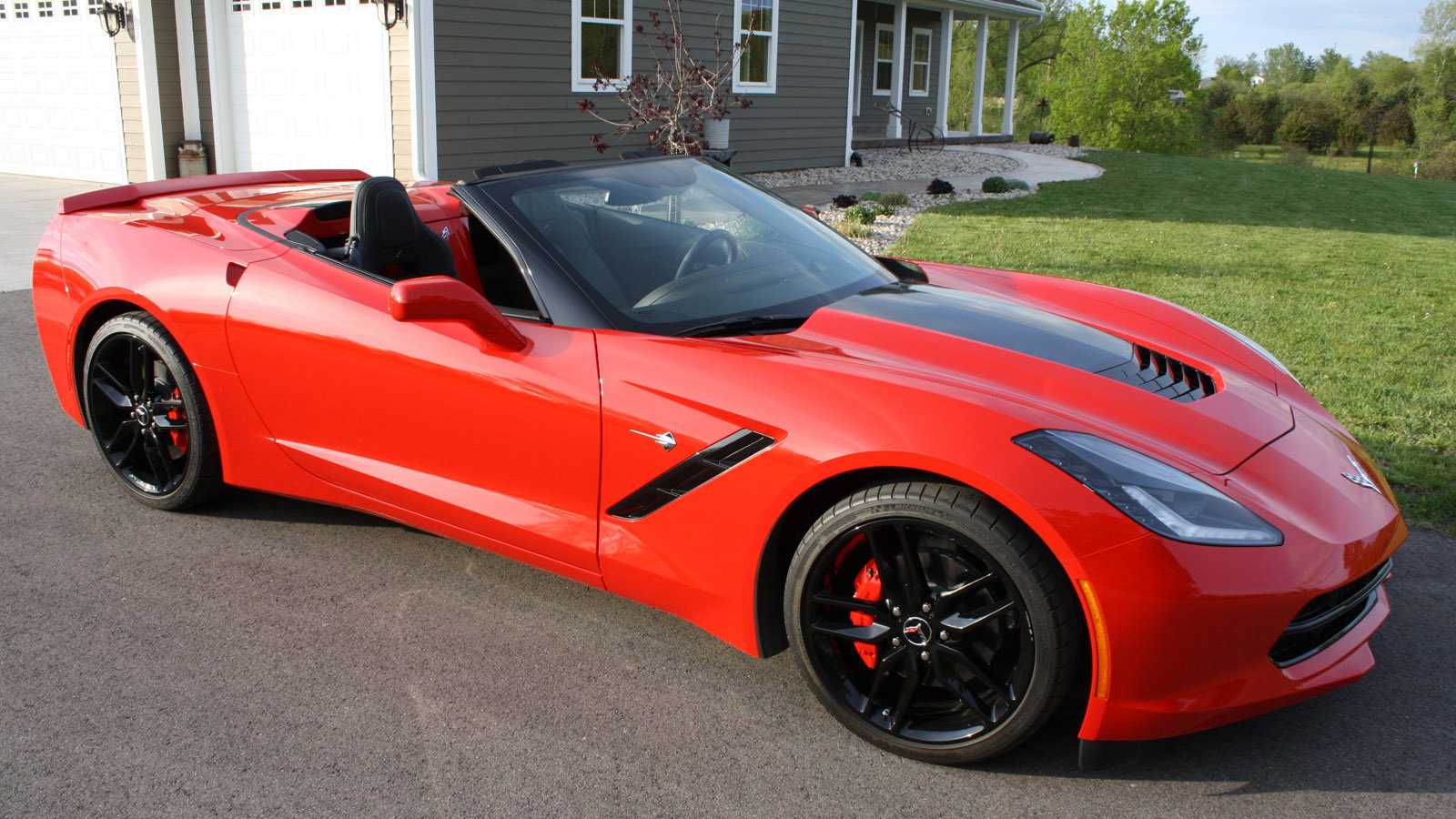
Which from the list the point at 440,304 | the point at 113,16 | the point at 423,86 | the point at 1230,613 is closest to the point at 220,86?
the point at 113,16

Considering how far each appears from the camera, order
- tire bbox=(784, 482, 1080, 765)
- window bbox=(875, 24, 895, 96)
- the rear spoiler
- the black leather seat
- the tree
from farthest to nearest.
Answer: the tree
window bbox=(875, 24, 895, 96)
the rear spoiler
the black leather seat
tire bbox=(784, 482, 1080, 765)

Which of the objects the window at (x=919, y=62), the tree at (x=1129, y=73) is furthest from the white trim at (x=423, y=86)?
the tree at (x=1129, y=73)

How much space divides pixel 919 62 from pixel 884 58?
156 centimetres

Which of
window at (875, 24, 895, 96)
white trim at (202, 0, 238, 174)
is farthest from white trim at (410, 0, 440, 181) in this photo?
window at (875, 24, 895, 96)

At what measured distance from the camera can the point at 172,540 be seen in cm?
391

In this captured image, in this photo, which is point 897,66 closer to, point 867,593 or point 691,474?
point 691,474

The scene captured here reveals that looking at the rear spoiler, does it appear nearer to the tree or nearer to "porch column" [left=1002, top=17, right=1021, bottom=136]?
"porch column" [left=1002, top=17, right=1021, bottom=136]

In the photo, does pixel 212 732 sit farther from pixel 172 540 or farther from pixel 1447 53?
pixel 1447 53

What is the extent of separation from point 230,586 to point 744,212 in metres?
2.10

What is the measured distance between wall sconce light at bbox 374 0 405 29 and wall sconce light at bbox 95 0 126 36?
4.38m

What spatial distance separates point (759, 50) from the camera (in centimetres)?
1672

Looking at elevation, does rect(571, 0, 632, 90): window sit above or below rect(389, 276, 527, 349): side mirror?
above

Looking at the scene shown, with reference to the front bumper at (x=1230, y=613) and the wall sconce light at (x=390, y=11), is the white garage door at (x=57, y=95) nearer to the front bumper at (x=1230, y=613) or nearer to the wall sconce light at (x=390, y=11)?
the wall sconce light at (x=390, y=11)

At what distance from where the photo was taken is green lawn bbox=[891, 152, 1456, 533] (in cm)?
541
